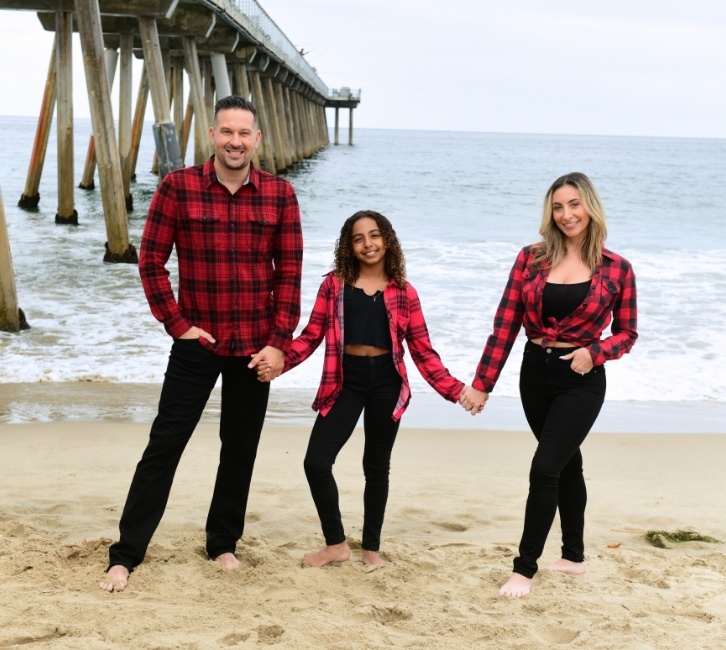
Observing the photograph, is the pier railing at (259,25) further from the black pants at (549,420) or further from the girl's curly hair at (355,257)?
the black pants at (549,420)

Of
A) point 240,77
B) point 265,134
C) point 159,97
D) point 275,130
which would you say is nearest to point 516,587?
point 159,97

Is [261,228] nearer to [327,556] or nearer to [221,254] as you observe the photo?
[221,254]

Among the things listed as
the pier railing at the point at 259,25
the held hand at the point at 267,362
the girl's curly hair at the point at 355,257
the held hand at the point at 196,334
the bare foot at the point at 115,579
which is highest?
the pier railing at the point at 259,25

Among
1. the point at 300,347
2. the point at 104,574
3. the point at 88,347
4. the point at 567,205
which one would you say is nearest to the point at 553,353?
the point at 567,205

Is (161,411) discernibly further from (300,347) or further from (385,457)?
(385,457)

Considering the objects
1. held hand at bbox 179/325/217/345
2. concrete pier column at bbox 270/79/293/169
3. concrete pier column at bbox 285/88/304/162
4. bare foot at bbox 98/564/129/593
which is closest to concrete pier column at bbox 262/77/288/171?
concrete pier column at bbox 270/79/293/169

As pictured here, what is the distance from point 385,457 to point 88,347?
201 inches

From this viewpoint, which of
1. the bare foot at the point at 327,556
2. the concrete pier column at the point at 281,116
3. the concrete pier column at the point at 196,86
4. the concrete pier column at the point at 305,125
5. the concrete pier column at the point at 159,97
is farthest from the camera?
the concrete pier column at the point at 305,125

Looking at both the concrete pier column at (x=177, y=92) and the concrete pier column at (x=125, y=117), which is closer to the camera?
the concrete pier column at (x=125, y=117)

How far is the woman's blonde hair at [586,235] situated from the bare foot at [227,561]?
5.03 ft

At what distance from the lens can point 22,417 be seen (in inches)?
240

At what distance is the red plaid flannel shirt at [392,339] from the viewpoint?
354 cm

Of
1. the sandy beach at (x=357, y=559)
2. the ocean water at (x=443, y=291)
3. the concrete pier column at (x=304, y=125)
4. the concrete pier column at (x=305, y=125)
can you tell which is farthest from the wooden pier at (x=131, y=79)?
the concrete pier column at (x=305, y=125)

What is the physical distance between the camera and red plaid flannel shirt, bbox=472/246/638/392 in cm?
342
